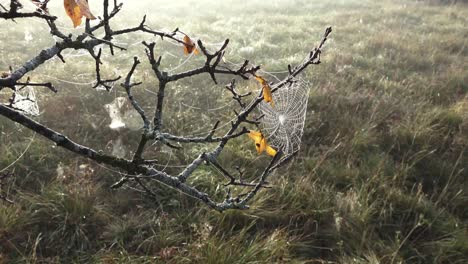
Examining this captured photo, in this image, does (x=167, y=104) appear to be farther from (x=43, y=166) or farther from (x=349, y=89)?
(x=349, y=89)

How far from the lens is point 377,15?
13.0 m

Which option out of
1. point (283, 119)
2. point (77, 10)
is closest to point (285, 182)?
point (283, 119)

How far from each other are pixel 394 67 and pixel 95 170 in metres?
6.21

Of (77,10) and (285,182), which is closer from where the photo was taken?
(77,10)

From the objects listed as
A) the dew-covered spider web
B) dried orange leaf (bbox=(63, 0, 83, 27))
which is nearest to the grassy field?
the dew-covered spider web

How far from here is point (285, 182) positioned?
14.5ft

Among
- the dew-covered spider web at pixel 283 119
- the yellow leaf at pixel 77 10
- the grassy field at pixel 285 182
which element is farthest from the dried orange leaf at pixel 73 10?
the dew-covered spider web at pixel 283 119

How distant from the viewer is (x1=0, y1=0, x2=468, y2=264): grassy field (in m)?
3.78

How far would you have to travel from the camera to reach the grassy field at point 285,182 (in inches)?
149

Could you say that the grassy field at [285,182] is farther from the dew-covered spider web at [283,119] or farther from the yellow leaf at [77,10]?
the yellow leaf at [77,10]

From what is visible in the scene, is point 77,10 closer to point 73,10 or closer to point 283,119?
point 73,10

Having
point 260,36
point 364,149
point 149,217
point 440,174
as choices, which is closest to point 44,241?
point 149,217

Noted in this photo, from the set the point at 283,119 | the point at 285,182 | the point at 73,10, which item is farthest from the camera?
the point at 283,119

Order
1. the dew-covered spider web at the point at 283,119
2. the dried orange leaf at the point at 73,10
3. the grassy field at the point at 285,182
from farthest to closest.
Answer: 1. the dew-covered spider web at the point at 283,119
2. the grassy field at the point at 285,182
3. the dried orange leaf at the point at 73,10
